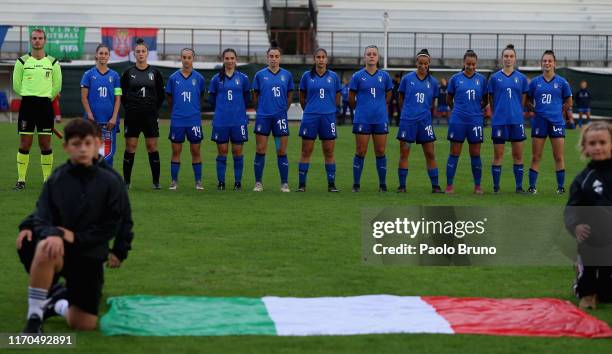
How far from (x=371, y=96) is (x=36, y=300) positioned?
9.72m

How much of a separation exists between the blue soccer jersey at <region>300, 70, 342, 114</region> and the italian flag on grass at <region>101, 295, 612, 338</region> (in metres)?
7.75

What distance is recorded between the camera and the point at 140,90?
15766mm

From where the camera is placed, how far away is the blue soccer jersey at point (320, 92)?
52.5 feet

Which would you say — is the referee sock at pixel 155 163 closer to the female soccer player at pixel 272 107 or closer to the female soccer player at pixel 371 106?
the female soccer player at pixel 272 107

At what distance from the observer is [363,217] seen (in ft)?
43.1

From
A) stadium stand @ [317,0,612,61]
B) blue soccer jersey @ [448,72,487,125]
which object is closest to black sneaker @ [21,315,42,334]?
blue soccer jersey @ [448,72,487,125]

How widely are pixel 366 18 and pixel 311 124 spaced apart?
30.3 m

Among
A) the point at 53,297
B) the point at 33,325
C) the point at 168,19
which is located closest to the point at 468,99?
the point at 53,297

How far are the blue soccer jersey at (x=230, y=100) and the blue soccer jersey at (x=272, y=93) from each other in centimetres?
23

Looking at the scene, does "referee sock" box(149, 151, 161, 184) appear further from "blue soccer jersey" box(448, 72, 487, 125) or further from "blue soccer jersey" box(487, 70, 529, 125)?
"blue soccer jersey" box(487, 70, 529, 125)

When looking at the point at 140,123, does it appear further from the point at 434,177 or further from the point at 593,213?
the point at 593,213

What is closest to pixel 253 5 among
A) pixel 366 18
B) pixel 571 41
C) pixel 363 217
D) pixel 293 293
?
pixel 366 18

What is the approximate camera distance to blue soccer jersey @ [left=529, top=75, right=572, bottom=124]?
15977 mm

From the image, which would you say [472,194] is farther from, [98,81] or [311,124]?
[98,81]
